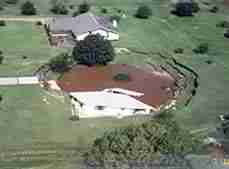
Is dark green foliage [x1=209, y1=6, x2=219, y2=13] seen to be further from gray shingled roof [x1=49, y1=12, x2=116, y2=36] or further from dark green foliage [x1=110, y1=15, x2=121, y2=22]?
gray shingled roof [x1=49, y1=12, x2=116, y2=36]

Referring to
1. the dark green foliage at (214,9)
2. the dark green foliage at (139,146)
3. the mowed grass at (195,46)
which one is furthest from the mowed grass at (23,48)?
the dark green foliage at (214,9)

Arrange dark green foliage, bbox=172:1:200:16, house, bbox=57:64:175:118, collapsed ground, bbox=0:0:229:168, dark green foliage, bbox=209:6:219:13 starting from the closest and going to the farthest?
collapsed ground, bbox=0:0:229:168
house, bbox=57:64:175:118
dark green foliage, bbox=172:1:200:16
dark green foliage, bbox=209:6:219:13

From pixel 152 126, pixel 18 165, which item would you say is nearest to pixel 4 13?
pixel 18 165

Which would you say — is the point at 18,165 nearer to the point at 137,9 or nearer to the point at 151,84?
the point at 151,84

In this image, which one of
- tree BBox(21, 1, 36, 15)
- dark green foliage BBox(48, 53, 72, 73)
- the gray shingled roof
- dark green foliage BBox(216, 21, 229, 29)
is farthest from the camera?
tree BBox(21, 1, 36, 15)

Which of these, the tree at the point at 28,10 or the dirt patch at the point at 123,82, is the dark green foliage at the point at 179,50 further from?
the tree at the point at 28,10

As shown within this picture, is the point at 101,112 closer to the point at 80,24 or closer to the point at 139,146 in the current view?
the point at 139,146

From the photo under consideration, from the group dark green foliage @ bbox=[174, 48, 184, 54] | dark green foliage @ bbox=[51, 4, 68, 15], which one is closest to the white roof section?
dark green foliage @ bbox=[174, 48, 184, 54]
